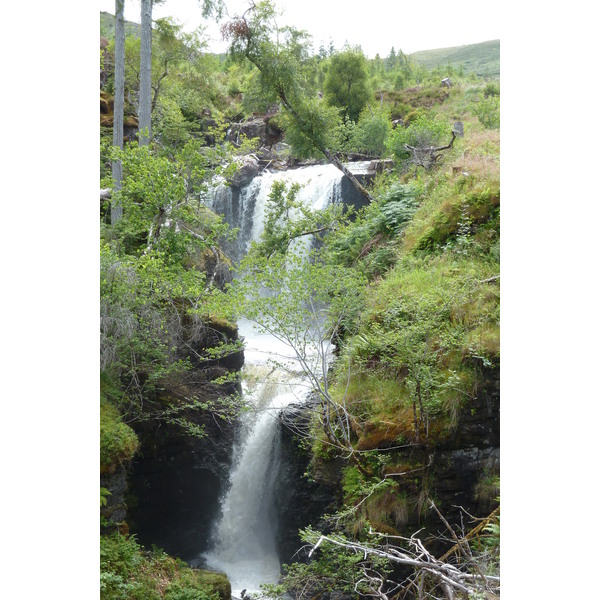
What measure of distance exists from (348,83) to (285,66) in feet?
5.66

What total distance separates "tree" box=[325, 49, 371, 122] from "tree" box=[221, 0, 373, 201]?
526mm

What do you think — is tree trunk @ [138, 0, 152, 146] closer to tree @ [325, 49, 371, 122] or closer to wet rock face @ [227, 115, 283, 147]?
tree @ [325, 49, 371, 122]

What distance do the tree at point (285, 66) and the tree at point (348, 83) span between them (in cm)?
53

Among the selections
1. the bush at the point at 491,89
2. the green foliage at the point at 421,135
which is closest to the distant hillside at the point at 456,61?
the bush at the point at 491,89

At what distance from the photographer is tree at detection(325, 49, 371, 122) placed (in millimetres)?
7860

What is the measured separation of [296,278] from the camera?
4.84 metres

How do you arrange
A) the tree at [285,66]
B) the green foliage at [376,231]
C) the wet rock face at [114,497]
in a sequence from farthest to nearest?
the tree at [285,66] → the green foliage at [376,231] → the wet rock face at [114,497]

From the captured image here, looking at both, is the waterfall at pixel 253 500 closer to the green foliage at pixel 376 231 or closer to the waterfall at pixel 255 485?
the waterfall at pixel 255 485

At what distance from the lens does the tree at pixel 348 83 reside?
309 inches

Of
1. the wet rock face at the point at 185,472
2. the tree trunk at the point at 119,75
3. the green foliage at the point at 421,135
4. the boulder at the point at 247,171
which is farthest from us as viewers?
the boulder at the point at 247,171

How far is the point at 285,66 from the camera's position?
25.3 feet
